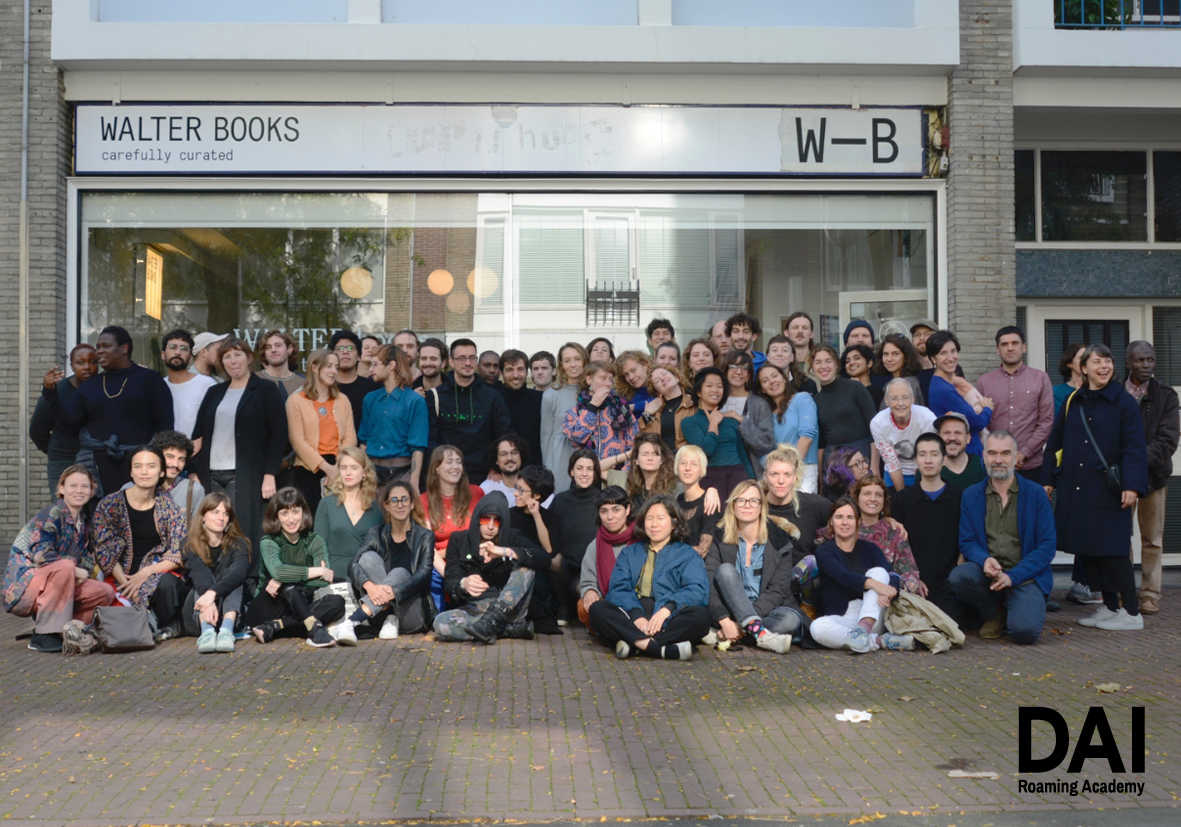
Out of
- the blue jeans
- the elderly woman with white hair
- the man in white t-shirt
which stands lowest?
the blue jeans

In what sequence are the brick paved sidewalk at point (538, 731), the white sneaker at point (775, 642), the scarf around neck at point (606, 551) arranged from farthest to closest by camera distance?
1. the scarf around neck at point (606, 551)
2. the white sneaker at point (775, 642)
3. the brick paved sidewalk at point (538, 731)

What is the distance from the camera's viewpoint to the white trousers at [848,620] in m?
8.68

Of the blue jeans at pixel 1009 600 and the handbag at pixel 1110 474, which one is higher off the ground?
the handbag at pixel 1110 474

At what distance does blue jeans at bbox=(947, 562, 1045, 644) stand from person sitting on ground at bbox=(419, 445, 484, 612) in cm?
367

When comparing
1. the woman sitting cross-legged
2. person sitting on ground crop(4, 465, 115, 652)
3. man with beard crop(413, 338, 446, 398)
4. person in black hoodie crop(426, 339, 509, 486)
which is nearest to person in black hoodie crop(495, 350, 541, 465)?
person in black hoodie crop(426, 339, 509, 486)

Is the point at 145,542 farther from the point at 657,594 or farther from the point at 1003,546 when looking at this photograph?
the point at 1003,546

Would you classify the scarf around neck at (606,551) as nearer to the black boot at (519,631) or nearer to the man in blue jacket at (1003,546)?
the black boot at (519,631)

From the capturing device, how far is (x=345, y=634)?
8852mm

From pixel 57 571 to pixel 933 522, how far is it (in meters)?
6.33

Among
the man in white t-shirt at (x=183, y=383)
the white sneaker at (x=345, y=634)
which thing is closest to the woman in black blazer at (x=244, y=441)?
the man in white t-shirt at (x=183, y=383)

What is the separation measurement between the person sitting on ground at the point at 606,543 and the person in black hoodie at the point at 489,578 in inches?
16.8

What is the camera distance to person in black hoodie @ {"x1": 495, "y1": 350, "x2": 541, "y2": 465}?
35.7ft

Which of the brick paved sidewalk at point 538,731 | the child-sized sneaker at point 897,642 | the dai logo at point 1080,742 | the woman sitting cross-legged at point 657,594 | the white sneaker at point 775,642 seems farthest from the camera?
the child-sized sneaker at point 897,642

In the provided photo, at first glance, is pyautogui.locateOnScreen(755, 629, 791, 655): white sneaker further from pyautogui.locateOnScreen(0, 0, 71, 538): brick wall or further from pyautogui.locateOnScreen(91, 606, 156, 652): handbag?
pyautogui.locateOnScreen(0, 0, 71, 538): brick wall
